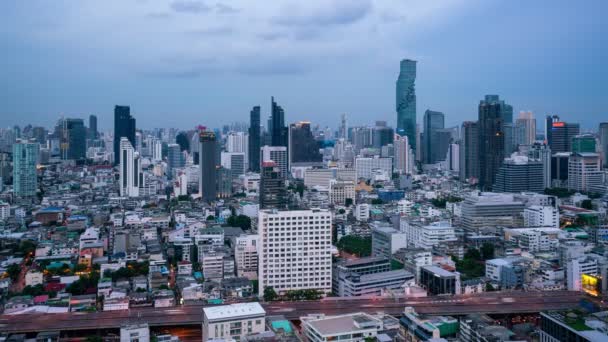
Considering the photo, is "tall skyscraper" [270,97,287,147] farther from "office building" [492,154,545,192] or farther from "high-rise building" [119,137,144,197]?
"office building" [492,154,545,192]

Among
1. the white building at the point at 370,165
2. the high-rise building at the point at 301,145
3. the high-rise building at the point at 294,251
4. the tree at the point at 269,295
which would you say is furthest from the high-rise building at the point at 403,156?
the tree at the point at 269,295

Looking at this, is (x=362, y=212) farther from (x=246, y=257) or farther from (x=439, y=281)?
(x=439, y=281)

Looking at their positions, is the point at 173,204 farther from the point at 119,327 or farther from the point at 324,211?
the point at 119,327

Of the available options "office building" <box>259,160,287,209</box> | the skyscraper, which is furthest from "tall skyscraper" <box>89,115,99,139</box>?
"office building" <box>259,160,287,209</box>

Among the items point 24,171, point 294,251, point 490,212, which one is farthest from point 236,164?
point 294,251

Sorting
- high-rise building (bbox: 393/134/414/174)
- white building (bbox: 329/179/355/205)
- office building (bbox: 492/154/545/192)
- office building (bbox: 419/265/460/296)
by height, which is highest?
Answer: high-rise building (bbox: 393/134/414/174)

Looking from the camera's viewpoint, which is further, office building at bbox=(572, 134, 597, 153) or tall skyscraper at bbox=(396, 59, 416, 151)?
tall skyscraper at bbox=(396, 59, 416, 151)
